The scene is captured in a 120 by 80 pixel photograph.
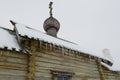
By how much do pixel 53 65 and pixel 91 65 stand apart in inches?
135

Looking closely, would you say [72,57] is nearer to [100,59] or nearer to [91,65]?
[91,65]

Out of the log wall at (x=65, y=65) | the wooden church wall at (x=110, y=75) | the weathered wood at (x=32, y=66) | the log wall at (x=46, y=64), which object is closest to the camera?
the log wall at (x=46, y=64)

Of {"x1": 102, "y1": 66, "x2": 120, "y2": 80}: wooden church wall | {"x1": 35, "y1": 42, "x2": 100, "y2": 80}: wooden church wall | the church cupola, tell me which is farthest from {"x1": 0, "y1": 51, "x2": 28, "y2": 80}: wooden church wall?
the church cupola

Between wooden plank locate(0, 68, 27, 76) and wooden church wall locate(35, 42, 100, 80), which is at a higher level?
wooden church wall locate(35, 42, 100, 80)

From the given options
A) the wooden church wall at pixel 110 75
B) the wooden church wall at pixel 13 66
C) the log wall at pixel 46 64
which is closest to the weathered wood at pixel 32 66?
the log wall at pixel 46 64

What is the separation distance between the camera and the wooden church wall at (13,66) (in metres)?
6.30

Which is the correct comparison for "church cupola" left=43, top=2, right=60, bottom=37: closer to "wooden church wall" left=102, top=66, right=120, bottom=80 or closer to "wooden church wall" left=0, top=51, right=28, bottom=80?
"wooden church wall" left=102, top=66, right=120, bottom=80

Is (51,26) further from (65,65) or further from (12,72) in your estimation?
(12,72)

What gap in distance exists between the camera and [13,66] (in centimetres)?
659

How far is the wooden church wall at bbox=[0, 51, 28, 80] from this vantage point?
630cm

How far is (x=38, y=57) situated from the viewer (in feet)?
25.1

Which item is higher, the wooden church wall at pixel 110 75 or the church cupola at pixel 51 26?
the church cupola at pixel 51 26

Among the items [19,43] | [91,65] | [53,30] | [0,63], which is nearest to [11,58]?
[0,63]

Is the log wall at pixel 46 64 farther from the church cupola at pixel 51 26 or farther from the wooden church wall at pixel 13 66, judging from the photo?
the church cupola at pixel 51 26
